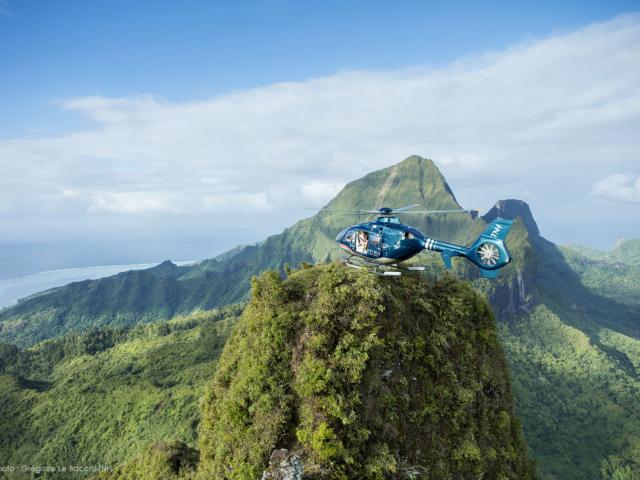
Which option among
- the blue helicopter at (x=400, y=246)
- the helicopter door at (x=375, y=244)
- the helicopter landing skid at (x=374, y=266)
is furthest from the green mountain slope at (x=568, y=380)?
the helicopter door at (x=375, y=244)

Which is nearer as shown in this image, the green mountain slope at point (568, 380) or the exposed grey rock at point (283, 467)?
the exposed grey rock at point (283, 467)

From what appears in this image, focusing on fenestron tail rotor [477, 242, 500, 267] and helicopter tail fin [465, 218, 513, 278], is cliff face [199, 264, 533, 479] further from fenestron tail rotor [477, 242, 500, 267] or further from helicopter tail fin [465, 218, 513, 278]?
fenestron tail rotor [477, 242, 500, 267]

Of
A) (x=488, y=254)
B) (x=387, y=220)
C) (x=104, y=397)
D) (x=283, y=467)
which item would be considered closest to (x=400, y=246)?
(x=387, y=220)

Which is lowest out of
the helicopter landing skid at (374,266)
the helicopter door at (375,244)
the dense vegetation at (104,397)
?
the dense vegetation at (104,397)

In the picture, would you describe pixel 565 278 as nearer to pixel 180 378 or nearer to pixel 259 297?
pixel 180 378

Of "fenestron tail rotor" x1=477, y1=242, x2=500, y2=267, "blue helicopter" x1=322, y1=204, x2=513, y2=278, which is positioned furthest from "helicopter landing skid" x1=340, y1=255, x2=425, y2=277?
"fenestron tail rotor" x1=477, y1=242, x2=500, y2=267

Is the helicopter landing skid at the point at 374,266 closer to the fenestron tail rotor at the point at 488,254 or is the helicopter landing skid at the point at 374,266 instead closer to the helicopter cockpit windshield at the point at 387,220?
the helicopter cockpit windshield at the point at 387,220
